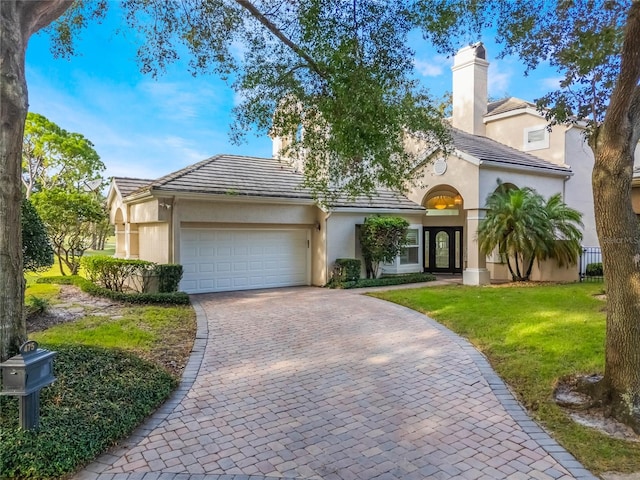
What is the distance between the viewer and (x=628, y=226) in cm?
516

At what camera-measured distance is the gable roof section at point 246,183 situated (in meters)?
14.1

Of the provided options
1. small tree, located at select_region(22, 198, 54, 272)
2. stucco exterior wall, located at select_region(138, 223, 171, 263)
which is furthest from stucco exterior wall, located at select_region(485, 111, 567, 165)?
small tree, located at select_region(22, 198, 54, 272)

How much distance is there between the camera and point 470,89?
2200 centimetres

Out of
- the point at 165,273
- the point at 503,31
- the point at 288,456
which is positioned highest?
the point at 503,31

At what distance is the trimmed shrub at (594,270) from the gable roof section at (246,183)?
24.1ft

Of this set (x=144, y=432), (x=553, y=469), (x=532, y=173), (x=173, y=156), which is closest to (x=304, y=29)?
(x=144, y=432)

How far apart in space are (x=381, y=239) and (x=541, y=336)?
29.9 feet

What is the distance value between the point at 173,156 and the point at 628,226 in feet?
70.4

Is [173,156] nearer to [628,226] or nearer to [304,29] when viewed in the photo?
[304,29]

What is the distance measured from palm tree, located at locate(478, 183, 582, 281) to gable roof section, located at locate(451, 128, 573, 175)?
1.54m

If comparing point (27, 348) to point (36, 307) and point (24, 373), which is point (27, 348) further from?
point (36, 307)

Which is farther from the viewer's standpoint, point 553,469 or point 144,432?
point 144,432

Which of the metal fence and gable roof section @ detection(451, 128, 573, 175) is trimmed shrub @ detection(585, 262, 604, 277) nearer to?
the metal fence

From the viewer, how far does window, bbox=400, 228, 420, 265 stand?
19.1 meters
